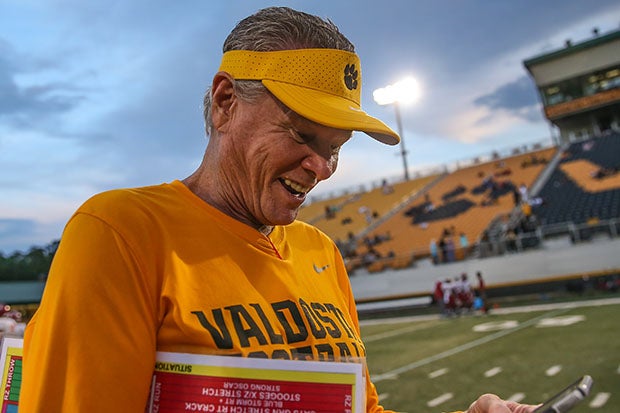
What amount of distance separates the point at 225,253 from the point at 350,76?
0.49 meters

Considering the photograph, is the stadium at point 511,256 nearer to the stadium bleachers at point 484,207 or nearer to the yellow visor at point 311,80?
the stadium bleachers at point 484,207

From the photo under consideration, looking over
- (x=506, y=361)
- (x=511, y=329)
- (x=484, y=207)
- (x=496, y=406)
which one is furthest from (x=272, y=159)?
(x=484, y=207)

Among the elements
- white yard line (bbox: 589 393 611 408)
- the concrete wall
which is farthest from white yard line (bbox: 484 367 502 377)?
the concrete wall

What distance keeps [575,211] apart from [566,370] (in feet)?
44.8

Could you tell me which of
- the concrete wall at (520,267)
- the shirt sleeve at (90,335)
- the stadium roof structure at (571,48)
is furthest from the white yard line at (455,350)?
the stadium roof structure at (571,48)

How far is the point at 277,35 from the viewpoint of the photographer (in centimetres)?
114

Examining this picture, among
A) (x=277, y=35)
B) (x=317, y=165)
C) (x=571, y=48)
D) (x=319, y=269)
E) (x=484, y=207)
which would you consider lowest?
(x=319, y=269)

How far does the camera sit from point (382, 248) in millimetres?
22750

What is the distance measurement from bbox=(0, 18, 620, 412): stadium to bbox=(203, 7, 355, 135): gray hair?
0.89 metres

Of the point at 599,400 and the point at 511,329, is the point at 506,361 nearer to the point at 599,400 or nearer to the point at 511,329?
the point at 599,400

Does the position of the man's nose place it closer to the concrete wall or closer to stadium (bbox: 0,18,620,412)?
stadium (bbox: 0,18,620,412)

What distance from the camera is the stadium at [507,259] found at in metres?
6.55

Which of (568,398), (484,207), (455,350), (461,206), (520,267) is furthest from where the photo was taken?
(461,206)

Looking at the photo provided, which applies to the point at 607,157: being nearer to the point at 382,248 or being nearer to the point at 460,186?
the point at 460,186
